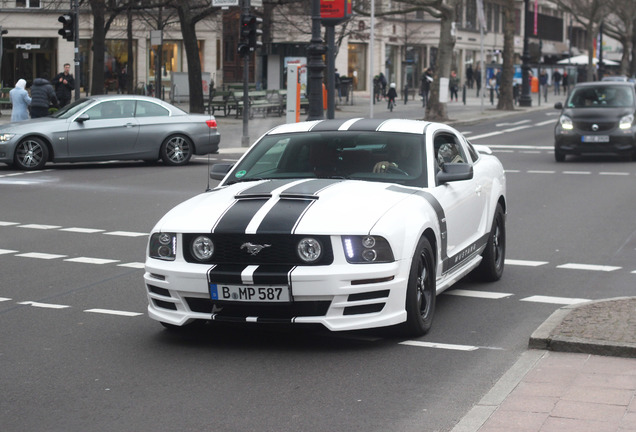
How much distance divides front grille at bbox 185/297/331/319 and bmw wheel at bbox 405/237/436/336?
645 millimetres

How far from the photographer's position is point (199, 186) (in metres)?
19.4

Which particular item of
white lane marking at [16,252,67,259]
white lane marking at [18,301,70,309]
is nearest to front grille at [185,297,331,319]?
white lane marking at [18,301,70,309]

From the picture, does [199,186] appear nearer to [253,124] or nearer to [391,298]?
[391,298]

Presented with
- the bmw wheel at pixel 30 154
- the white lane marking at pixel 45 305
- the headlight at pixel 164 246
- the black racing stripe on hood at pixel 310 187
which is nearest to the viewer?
the headlight at pixel 164 246

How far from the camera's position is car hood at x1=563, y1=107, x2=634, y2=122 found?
24.8 m

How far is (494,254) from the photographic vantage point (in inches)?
389

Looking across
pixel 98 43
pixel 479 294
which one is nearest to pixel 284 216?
pixel 479 294

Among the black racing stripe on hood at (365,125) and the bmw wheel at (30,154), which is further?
the bmw wheel at (30,154)

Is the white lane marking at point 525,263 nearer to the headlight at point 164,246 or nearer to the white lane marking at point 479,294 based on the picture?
the white lane marking at point 479,294

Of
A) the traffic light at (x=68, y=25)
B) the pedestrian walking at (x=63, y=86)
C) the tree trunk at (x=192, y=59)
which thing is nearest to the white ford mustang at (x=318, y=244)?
the pedestrian walking at (x=63, y=86)

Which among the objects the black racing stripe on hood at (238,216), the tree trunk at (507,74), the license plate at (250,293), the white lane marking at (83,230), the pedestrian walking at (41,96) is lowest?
the white lane marking at (83,230)

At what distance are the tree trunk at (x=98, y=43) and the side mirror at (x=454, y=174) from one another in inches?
1172

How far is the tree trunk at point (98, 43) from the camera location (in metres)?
36.7

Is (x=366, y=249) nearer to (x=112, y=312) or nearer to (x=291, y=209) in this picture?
(x=291, y=209)
